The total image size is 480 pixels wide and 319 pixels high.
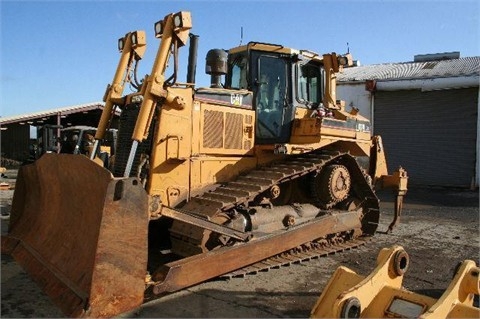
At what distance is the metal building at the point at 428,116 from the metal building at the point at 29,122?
42.5 feet

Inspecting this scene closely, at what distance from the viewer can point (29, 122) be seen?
22.0 metres

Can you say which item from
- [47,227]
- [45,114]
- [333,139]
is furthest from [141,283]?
[45,114]

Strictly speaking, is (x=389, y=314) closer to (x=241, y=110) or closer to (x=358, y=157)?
(x=241, y=110)

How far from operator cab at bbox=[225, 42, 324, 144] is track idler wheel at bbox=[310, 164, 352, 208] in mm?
854

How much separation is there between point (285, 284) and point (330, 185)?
2.14 m

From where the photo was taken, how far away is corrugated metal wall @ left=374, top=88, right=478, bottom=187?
55.0 ft

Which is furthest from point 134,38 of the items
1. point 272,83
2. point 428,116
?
point 428,116

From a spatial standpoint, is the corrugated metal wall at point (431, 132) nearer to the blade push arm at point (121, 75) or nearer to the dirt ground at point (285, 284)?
the dirt ground at point (285, 284)

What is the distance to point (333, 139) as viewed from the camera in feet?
23.4

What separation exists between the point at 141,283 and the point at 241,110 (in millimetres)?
3276

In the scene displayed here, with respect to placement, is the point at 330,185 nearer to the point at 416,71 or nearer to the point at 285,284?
the point at 285,284

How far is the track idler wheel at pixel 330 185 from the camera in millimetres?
6930

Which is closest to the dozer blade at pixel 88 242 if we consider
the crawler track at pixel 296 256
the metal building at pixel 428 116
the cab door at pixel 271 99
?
the crawler track at pixel 296 256

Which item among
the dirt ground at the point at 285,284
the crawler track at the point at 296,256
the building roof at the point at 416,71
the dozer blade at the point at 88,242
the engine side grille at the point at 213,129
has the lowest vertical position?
the dirt ground at the point at 285,284
